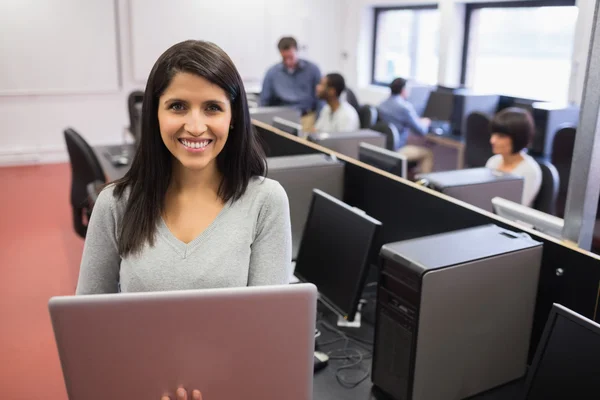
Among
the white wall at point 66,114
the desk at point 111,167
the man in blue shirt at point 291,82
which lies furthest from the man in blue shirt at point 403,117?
the white wall at point 66,114

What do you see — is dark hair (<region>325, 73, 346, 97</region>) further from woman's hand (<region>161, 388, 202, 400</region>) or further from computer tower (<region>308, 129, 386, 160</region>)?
woman's hand (<region>161, 388, 202, 400</region>)

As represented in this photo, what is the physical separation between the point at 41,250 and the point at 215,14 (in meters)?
4.06

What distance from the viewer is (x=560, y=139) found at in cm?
390

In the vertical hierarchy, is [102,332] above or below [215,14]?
below

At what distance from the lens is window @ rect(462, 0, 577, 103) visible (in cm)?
550

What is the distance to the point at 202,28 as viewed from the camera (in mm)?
7203

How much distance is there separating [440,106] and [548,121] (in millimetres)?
1590

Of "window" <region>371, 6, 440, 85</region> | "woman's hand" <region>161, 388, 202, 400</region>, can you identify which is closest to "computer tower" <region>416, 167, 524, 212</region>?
"woman's hand" <region>161, 388, 202, 400</region>

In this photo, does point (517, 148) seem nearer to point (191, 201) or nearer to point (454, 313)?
point (454, 313)

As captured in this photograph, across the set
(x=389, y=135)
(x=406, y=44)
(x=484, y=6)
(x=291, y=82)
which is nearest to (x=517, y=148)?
(x=389, y=135)

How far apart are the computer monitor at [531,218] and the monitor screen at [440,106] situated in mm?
4160

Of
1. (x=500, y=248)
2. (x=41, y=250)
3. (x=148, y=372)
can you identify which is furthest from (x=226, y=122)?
(x=41, y=250)

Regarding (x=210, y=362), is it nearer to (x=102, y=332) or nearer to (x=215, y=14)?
(x=102, y=332)

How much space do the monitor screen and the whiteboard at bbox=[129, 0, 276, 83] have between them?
247 cm
